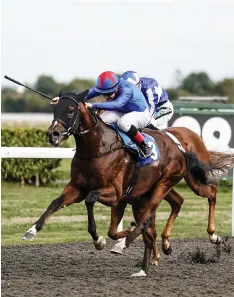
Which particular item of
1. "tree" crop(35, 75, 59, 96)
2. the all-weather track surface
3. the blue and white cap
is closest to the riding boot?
the blue and white cap

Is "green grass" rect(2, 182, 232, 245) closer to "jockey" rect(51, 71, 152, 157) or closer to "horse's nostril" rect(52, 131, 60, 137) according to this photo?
"jockey" rect(51, 71, 152, 157)

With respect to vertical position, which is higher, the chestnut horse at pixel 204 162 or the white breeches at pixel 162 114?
the white breeches at pixel 162 114

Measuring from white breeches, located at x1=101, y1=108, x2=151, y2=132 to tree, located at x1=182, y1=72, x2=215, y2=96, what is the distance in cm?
2844

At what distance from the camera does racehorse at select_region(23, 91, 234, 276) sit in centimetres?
720

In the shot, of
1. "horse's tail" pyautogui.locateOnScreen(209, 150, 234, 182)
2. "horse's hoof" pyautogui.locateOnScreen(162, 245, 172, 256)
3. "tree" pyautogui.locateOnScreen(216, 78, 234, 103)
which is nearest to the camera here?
"horse's hoof" pyautogui.locateOnScreen(162, 245, 172, 256)

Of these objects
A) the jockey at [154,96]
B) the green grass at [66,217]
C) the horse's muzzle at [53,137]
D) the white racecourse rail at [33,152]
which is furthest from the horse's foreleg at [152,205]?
the green grass at [66,217]

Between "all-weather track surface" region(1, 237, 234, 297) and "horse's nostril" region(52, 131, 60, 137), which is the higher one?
"horse's nostril" region(52, 131, 60, 137)

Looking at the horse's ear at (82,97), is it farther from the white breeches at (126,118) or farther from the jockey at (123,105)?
the white breeches at (126,118)

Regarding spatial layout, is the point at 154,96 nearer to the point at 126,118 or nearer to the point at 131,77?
the point at 131,77

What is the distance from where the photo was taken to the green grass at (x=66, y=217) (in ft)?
36.4

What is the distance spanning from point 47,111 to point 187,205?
30.5m

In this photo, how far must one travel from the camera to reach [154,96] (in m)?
8.72

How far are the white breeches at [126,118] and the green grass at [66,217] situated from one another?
2.81 m

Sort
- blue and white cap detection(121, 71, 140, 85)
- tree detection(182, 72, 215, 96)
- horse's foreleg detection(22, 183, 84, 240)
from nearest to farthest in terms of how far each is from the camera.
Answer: horse's foreleg detection(22, 183, 84, 240)
blue and white cap detection(121, 71, 140, 85)
tree detection(182, 72, 215, 96)
